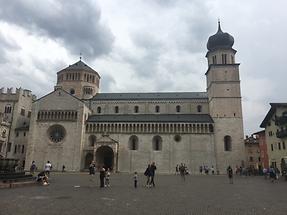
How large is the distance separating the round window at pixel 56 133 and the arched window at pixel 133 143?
43.5 ft

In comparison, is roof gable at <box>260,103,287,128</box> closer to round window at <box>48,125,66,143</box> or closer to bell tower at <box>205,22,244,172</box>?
bell tower at <box>205,22,244,172</box>

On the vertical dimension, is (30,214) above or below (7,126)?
below

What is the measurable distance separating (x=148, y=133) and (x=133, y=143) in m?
3.83

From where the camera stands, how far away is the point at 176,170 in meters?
49.3

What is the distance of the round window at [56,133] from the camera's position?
53.9 m

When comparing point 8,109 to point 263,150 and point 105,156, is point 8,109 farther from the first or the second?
point 263,150

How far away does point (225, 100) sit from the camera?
179 ft

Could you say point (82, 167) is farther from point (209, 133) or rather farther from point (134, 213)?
point (134, 213)

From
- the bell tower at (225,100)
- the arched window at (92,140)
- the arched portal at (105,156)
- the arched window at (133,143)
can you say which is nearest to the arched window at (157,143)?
the arched window at (133,143)

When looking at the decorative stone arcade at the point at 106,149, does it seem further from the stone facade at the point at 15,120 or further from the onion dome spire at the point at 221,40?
the onion dome spire at the point at 221,40

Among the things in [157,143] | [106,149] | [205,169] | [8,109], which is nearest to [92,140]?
[106,149]

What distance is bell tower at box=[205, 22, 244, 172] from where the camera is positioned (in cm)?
5150

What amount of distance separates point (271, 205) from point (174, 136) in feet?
134

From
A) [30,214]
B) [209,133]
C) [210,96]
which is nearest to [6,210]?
[30,214]
